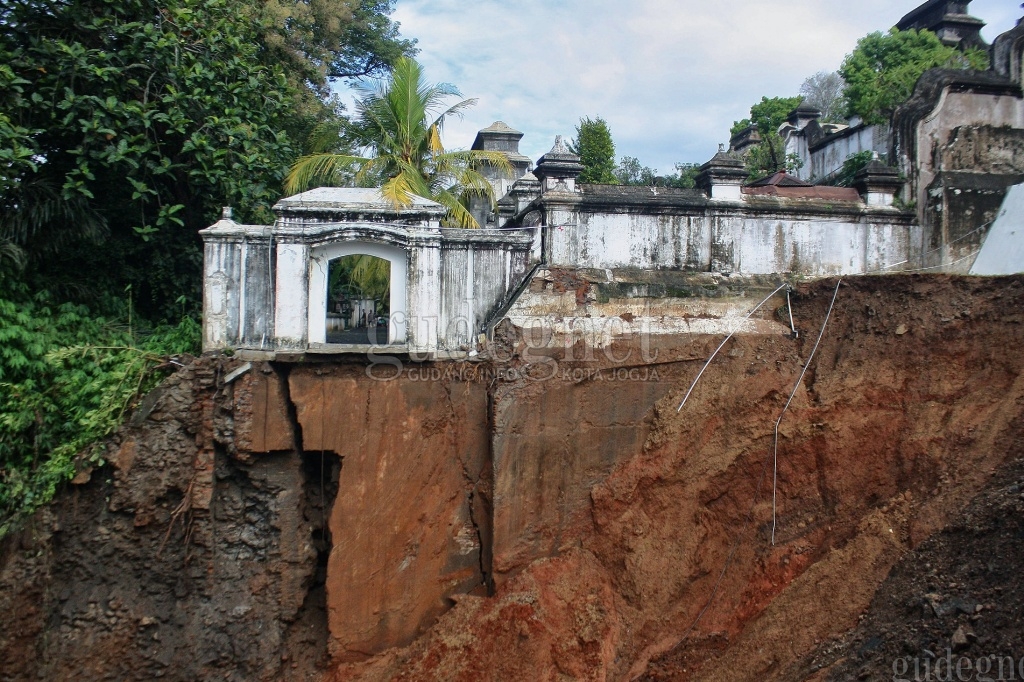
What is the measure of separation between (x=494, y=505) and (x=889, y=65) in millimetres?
16069

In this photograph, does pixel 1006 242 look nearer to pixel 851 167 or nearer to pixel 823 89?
pixel 851 167

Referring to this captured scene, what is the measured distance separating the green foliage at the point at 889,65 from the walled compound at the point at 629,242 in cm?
395

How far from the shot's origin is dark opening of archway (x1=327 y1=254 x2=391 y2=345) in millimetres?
11227

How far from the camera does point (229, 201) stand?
438 inches

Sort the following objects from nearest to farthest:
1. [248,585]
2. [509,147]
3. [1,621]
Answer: [1,621]
[248,585]
[509,147]

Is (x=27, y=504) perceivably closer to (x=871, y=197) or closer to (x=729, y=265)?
(x=729, y=265)

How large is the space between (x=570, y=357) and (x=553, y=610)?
10.1 feet

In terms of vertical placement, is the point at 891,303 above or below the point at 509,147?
below

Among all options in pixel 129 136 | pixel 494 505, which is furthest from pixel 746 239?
pixel 129 136

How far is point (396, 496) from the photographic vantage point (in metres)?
9.28

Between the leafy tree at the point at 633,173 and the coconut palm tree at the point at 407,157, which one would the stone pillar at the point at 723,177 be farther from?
→ the leafy tree at the point at 633,173

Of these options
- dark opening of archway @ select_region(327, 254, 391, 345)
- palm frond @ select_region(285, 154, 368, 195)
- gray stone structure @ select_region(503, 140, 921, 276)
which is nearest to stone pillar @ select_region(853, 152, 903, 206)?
gray stone structure @ select_region(503, 140, 921, 276)

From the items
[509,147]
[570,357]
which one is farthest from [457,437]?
[509,147]

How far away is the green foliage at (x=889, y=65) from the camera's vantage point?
15688 millimetres
